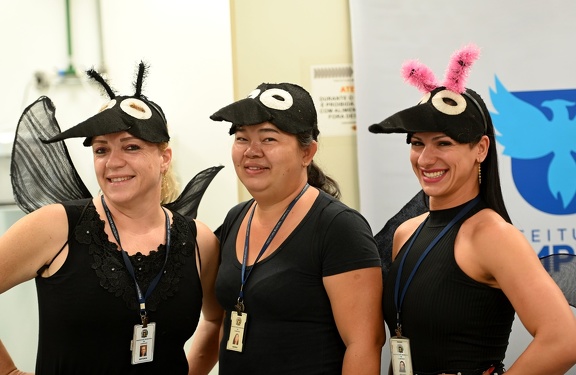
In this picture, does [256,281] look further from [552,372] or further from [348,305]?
[552,372]

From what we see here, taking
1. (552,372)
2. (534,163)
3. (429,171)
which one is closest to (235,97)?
(534,163)

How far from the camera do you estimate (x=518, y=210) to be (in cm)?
336

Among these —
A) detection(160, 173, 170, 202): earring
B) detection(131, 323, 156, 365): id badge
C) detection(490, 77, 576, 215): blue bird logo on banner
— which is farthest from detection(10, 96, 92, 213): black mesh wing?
detection(490, 77, 576, 215): blue bird logo on banner

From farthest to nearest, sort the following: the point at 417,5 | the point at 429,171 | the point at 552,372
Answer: the point at 417,5
the point at 429,171
the point at 552,372

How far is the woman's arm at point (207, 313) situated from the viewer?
230 cm

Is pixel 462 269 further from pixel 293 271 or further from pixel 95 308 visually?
pixel 95 308

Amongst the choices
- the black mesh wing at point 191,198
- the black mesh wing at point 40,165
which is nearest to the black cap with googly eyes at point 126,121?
the black mesh wing at point 40,165

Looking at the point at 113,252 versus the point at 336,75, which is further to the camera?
the point at 336,75

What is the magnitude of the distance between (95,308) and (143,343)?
0.17m

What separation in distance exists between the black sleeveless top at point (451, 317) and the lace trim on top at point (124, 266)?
692 mm

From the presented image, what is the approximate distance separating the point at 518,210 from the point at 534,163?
23 centimetres

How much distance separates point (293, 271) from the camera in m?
2.00

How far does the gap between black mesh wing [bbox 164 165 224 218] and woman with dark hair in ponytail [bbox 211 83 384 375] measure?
0.51 m

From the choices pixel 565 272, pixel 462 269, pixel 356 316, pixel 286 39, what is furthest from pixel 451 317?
pixel 286 39
